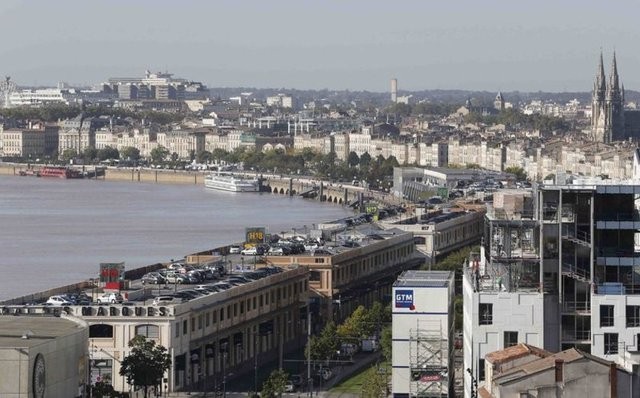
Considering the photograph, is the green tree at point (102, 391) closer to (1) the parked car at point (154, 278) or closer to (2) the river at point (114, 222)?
(1) the parked car at point (154, 278)

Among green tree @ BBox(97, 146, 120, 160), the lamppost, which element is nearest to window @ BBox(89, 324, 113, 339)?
the lamppost

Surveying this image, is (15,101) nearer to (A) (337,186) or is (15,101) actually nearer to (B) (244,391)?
(A) (337,186)

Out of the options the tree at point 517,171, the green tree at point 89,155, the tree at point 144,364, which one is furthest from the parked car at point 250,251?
the green tree at point 89,155

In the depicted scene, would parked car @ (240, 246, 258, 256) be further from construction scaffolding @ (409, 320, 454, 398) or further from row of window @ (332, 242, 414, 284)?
construction scaffolding @ (409, 320, 454, 398)

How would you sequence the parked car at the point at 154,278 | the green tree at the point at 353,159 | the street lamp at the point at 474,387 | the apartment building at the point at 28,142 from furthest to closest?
the apartment building at the point at 28,142
the green tree at the point at 353,159
the parked car at the point at 154,278
the street lamp at the point at 474,387

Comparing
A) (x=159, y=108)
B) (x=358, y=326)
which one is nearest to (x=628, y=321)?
(x=358, y=326)

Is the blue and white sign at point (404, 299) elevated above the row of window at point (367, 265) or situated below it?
above

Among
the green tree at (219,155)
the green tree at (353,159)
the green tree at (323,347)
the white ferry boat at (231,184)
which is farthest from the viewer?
the green tree at (219,155)
